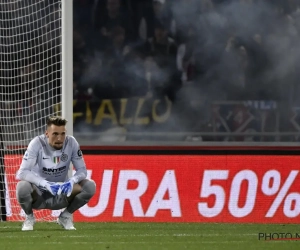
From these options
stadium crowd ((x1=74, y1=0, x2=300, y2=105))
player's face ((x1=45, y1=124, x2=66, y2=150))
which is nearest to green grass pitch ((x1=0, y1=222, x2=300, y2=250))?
player's face ((x1=45, y1=124, x2=66, y2=150))

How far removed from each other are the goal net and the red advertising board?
0.85 ft

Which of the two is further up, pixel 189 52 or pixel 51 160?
pixel 189 52

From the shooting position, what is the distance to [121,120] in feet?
46.3

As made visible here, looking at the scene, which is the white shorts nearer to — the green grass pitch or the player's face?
the green grass pitch

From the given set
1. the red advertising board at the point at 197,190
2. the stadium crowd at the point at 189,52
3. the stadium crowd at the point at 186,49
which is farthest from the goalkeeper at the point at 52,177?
the stadium crowd at the point at 186,49

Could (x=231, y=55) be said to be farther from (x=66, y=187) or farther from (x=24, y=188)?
(x=24, y=188)

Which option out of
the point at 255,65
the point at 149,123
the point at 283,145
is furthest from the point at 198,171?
the point at 255,65

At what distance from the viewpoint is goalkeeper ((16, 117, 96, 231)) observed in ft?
31.4

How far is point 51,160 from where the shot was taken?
384 inches

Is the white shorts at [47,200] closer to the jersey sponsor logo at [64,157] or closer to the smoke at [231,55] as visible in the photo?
the jersey sponsor logo at [64,157]

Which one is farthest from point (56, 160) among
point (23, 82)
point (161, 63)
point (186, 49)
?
point (186, 49)

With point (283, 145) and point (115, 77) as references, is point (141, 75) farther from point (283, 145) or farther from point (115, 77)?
point (283, 145)

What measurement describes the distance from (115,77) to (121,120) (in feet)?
2.60

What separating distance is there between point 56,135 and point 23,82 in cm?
339
